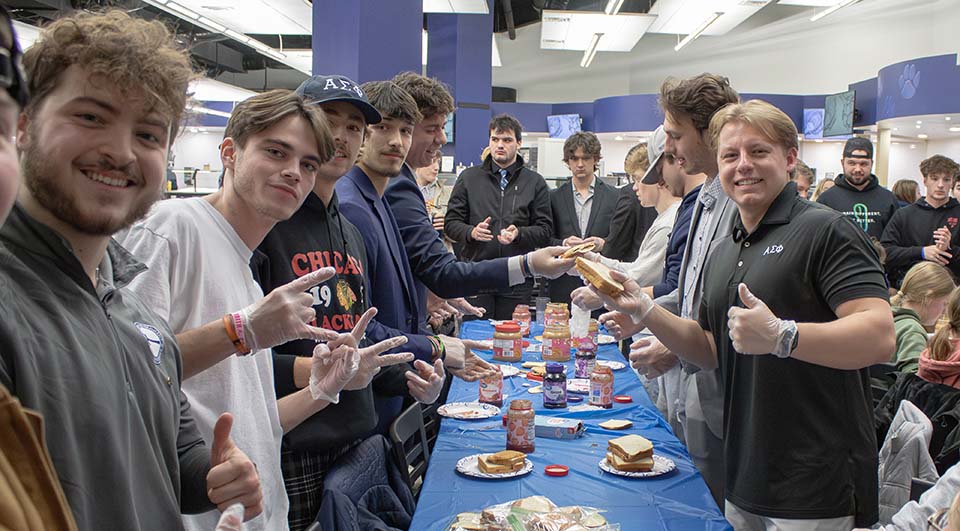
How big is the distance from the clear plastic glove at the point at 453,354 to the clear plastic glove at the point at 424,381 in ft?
0.83

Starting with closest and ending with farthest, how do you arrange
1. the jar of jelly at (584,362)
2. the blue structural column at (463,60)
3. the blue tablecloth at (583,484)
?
the blue tablecloth at (583,484) < the jar of jelly at (584,362) < the blue structural column at (463,60)

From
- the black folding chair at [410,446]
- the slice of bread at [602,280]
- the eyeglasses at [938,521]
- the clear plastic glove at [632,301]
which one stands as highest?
the slice of bread at [602,280]

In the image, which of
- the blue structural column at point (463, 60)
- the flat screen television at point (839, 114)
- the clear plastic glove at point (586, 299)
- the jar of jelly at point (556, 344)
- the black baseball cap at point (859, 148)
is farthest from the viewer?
the flat screen television at point (839, 114)

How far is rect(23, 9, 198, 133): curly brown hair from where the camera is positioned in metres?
1.15

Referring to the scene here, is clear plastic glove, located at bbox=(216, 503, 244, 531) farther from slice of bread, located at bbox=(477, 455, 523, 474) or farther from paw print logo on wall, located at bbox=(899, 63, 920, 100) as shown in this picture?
paw print logo on wall, located at bbox=(899, 63, 920, 100)

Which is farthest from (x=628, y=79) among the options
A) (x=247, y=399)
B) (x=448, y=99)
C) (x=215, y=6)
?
(x=247, y=399)

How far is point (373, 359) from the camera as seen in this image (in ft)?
6.54

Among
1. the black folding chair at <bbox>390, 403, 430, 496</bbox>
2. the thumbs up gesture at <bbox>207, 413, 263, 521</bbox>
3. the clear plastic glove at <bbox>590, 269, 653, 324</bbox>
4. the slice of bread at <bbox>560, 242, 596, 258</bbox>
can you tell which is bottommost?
the black folding chair at <bbox>390, 403, 430, 496</bbox>

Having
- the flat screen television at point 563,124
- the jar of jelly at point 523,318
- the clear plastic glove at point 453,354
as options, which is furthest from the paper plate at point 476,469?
the flat screen television at point 563,124

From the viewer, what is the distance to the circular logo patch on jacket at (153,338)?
1.25 m

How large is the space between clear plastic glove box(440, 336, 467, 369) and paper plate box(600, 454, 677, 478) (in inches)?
28.9

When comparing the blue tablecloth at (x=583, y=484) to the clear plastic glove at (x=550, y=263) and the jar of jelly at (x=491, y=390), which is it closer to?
the jar of jelly at (x=491, y=390)

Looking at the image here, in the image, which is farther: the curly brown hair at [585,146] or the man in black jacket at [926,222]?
the curly brown hair at [585,146]

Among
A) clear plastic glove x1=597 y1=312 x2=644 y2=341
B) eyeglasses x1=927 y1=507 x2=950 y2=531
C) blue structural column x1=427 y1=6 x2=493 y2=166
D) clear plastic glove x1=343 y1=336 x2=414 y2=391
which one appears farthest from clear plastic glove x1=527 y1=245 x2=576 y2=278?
blue structural column x1=427 y1=6 x2=493 y2=166
